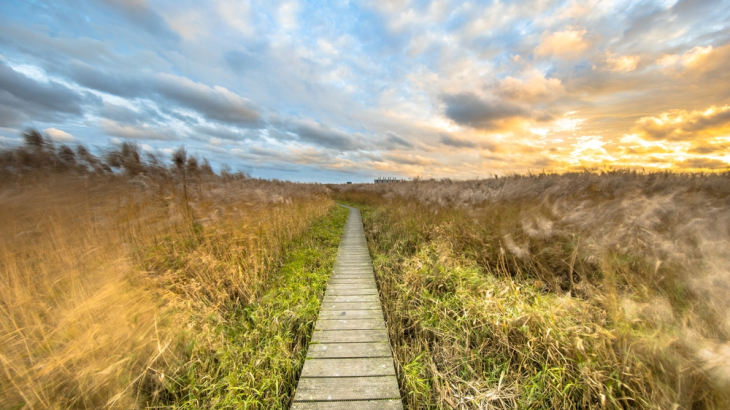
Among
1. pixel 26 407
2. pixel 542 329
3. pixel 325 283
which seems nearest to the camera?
pixel 26 407

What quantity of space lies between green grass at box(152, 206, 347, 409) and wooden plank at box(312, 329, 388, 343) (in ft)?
0.58

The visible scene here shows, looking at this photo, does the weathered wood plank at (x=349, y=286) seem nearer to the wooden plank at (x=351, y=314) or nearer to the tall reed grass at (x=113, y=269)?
the wooden plank at (x=351, y=314)

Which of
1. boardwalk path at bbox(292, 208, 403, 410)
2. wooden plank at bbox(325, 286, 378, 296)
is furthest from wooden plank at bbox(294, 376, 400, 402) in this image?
wooden plank at bbox(325, 286, 378, 296)

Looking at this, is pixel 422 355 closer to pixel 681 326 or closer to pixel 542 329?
pixel 542 329

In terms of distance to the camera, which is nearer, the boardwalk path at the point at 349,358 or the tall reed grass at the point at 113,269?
the tall reed grass at the point at 113,269

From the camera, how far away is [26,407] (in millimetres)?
1737

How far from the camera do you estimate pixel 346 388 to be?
8.00 feet

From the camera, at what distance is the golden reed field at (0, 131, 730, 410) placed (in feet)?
6.80

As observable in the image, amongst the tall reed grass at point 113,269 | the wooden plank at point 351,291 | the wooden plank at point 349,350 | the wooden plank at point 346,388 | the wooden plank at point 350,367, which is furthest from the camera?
the wooden plank at point 351,291

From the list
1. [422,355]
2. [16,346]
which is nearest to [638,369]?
[422,355]

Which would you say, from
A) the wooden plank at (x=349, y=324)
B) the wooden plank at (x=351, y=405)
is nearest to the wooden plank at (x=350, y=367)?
the wooden plank at (x=351, y=405)

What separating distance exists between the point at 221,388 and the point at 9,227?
364 cm

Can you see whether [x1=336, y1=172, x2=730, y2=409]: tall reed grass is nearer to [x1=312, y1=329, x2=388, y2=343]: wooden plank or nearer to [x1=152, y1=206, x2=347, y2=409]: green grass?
[x1=312, y1=329, x2=388, y2=343]: wooden plank

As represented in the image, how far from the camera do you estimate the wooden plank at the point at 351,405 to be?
2236 mm
